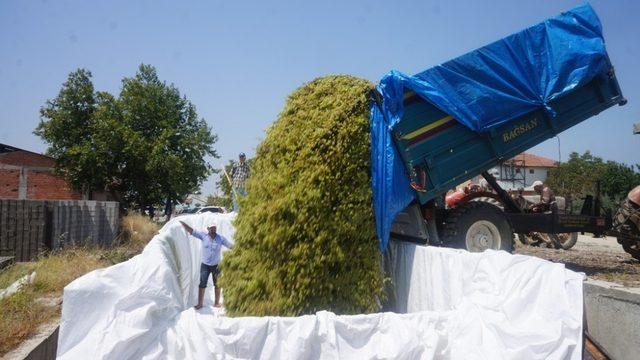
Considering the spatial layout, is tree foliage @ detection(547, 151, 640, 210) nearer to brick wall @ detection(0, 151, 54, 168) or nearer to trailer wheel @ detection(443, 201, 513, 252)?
trailer wheel @ detection(443, 201, 513, 252)

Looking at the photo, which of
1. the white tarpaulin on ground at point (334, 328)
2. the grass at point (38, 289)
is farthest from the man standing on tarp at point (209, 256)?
the white tarpaulin on ground at point (334, 328)

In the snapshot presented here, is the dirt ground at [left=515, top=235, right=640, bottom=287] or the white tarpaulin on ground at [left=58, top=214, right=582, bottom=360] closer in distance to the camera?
the white tarpaulin on ground at [left=58, top=214, right=582, bottom=360]

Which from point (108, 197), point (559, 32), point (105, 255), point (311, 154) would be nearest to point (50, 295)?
point (105, 255)

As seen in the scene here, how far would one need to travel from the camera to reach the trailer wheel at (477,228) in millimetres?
7172

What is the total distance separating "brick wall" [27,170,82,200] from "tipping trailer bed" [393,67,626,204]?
27.5 m

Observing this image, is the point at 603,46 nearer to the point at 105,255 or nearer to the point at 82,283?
the point at 82,283

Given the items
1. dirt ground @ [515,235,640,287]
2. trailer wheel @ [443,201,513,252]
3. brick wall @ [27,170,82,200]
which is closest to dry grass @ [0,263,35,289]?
trailer wheel @ [443,201,513,252]

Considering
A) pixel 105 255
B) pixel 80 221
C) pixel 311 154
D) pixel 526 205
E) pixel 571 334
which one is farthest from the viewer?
pixel 80 221

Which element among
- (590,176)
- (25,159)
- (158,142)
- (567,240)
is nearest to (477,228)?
(567,240)

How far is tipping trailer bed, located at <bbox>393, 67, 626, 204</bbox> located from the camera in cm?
656

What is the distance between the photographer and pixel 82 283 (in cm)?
387

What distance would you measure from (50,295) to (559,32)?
815cm

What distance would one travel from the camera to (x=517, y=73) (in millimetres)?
6957

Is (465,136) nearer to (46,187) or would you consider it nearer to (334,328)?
(334,328)
